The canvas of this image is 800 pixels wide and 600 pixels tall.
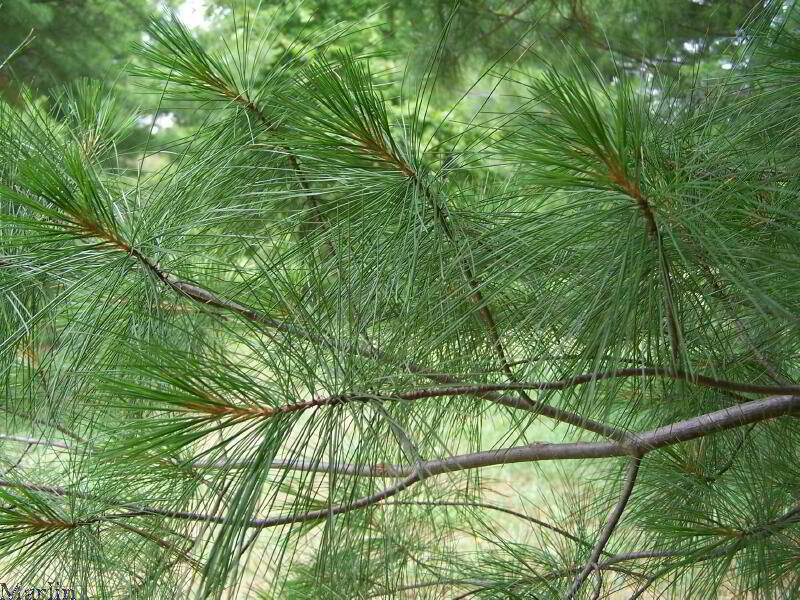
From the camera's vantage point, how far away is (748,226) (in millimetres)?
720

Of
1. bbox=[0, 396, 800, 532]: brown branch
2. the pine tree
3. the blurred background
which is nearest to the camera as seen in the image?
the pine tree

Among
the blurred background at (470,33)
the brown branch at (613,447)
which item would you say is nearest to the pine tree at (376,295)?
the brown branch at (613,447)

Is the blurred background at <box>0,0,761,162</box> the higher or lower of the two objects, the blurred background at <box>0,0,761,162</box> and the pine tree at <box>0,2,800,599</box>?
the higher

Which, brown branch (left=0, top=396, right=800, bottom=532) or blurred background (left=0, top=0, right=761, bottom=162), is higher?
blurred background (left=0, top=0, right=761, bottom=162)

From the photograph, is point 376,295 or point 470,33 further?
point 470,33

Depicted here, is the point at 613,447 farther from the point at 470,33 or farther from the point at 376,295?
the point at 470,33

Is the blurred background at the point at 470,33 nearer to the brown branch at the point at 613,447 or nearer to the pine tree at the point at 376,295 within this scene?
the pine tree at the point at 376,295

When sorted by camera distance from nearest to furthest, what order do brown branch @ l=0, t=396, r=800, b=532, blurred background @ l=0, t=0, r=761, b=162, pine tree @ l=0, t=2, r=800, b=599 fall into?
pine tree @ l=0, t=2, r=800, b=599
brown branch @ l=0, t=396, r=800, b=532
blurred background @ l=0, t=0, r=761, b=162

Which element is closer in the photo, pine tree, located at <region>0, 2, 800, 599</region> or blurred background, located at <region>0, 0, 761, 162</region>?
pine tree, located at <region>0, 2, 800, 599</region>

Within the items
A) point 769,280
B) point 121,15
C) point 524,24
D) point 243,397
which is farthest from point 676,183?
point 121,15

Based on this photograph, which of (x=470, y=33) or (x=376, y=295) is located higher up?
(x=470, y=33)

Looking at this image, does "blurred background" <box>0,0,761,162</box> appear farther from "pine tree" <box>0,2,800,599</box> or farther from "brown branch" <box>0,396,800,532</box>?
"brown branch" <box>0,396,800,532</box>

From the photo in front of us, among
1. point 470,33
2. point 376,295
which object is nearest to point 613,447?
point 376,295

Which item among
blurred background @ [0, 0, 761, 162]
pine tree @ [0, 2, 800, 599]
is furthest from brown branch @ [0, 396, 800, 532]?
blurred background @ [0, 0, 761, 162]
